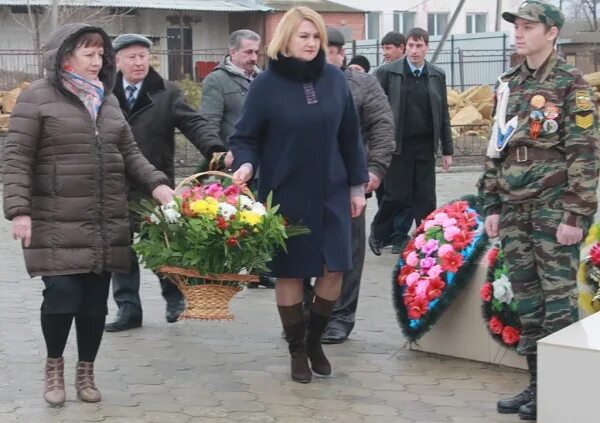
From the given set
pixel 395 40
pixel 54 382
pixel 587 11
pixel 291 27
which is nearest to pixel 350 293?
pixel 291 27

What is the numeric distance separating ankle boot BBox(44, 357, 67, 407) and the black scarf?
179 centimetres

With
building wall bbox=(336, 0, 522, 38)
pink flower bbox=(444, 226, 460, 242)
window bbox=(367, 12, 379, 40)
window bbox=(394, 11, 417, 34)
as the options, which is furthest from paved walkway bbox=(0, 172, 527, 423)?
window bbox=(394, 11, 417, 34)

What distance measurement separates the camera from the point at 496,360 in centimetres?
661

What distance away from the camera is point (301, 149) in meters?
6.05

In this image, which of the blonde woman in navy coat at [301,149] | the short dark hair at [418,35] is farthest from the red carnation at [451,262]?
the short dark hair at [418,35]

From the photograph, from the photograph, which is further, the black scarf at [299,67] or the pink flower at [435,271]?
the pink flower at [435,271]

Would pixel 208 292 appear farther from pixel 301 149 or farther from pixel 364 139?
pixel 364 139

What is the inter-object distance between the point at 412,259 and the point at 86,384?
205 cm

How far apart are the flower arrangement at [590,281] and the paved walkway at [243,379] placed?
1.73 ft

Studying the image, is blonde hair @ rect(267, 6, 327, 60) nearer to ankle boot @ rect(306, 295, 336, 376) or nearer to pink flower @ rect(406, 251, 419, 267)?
ankle boot @ rect(306, 295, 336, 376)

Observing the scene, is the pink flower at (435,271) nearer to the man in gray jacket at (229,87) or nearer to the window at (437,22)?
the man in gray jacket at (229,87)

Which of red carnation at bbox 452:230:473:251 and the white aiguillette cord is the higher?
the white aiguillette cord

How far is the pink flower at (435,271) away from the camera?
671 cm

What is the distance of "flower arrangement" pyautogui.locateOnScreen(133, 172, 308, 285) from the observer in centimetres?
566
